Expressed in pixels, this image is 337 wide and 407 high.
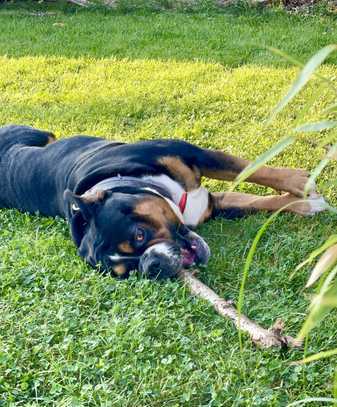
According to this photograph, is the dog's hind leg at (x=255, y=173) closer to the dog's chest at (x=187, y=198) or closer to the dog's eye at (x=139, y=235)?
the dog's chest at (x=187, y=198)

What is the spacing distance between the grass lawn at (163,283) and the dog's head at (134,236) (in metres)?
0.09

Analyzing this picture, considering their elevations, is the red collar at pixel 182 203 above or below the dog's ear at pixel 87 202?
below

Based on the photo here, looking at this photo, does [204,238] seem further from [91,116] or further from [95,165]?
[91,116]

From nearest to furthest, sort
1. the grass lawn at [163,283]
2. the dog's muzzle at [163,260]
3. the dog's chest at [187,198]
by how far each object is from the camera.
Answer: the grass lawn at [163,283], the dog's muzzle at [163,260], the dog's chest at [187,198]

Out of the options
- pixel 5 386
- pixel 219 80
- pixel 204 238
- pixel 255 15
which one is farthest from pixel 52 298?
pixel 255 15

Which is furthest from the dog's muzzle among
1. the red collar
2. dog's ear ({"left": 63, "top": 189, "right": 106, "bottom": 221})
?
the red collar

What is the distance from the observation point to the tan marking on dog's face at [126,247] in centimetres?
363

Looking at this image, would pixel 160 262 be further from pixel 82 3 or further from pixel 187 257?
pixel 82 3

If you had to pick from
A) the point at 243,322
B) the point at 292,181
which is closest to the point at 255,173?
the point at 292,181

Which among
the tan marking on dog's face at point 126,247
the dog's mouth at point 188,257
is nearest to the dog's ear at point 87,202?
the tan marking on dog's face at point 126,247

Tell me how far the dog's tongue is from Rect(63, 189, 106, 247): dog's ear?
470 millimetres

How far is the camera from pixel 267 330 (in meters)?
3.04

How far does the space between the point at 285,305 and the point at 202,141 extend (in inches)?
89.5

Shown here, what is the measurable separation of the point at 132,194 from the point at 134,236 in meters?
0.26
